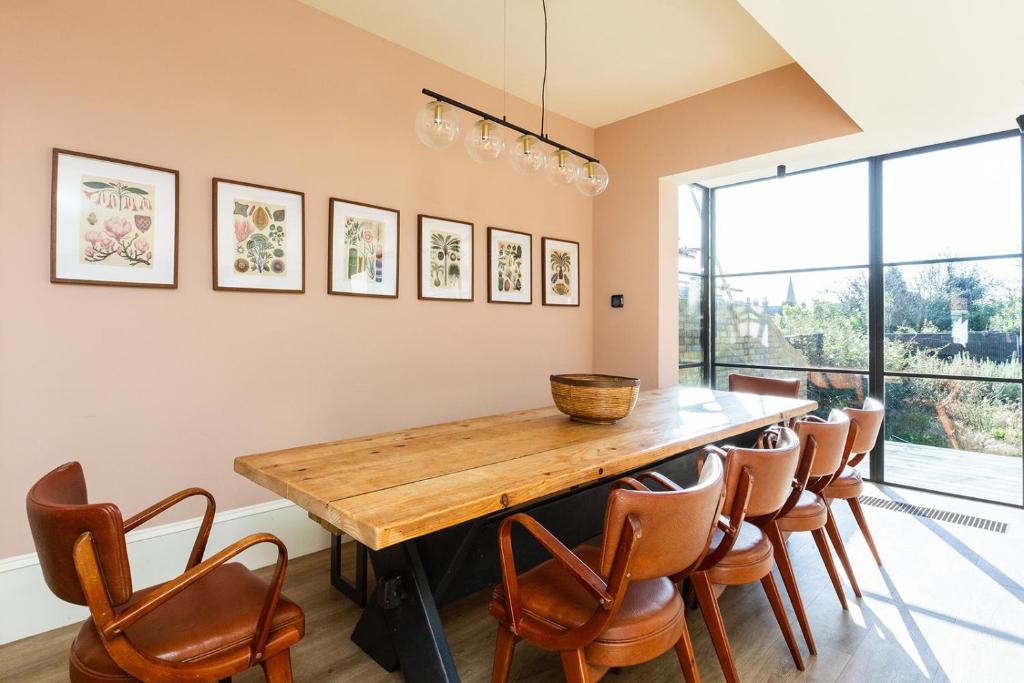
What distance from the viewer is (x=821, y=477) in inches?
88.0

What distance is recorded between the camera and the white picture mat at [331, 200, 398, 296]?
2.98m

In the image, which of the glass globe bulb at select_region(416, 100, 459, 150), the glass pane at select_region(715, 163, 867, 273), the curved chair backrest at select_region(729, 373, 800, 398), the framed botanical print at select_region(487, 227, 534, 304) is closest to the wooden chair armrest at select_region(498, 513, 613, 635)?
the glass globe bulb at select_region(416, 100, 459, 150)

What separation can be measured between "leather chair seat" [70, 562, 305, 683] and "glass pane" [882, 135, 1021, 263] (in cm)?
442

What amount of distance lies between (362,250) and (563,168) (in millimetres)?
1220

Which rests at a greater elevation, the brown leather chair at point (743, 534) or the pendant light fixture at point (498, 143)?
the pendant light fixture at point (498, 143)

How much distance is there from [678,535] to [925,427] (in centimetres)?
356

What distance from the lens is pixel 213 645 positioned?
1.27 meters

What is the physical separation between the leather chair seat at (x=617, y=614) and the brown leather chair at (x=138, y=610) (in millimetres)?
581

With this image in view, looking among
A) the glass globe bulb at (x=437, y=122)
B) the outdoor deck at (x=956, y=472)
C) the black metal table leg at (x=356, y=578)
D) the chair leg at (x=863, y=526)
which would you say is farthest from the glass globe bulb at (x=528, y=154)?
the outdoor deck at (x=956, y=472)

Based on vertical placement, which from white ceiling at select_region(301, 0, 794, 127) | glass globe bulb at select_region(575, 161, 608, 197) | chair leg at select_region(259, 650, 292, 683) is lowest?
chair leg at select_region(259, 650, 292, 683)

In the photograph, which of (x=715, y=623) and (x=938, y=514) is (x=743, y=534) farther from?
(x=938, y=514)

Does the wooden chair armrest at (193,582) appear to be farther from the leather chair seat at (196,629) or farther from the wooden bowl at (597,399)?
the wooden bowl at (597,399)

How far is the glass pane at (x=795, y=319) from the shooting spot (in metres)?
4.14

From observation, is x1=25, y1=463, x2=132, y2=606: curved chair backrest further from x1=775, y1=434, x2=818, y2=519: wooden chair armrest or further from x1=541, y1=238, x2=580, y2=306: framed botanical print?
x1=541, y1=238, x2=580, y2=306: framed botanical print
